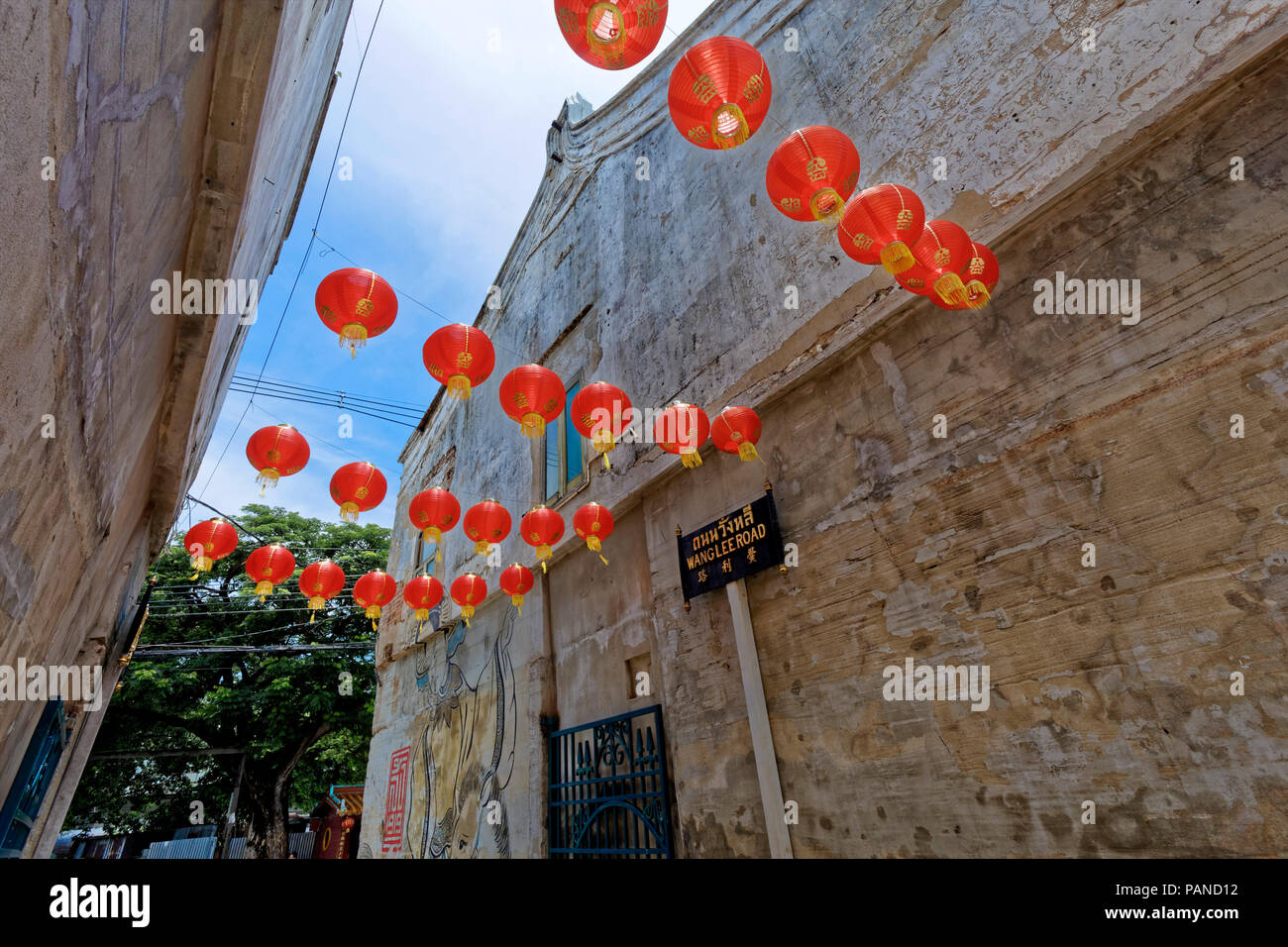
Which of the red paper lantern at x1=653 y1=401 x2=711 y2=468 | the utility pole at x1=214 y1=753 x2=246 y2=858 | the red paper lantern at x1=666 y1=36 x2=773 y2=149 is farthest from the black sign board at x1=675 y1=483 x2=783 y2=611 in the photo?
the utility pole at x1=214 y1=753 x2=246 y2=858

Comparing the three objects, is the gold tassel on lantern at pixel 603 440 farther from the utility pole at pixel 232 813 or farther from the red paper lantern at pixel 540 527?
the utility pole at pixel 232 813

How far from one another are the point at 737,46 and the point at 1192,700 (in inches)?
155

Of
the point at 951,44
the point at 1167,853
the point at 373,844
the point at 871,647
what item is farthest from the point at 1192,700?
the point at 373,844

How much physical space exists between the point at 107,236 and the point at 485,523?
4.75 meters

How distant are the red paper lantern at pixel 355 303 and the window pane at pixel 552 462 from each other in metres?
4.17

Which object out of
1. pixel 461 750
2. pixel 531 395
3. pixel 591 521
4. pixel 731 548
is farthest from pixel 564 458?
pixel 461 750

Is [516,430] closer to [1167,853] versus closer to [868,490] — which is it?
[868,490]

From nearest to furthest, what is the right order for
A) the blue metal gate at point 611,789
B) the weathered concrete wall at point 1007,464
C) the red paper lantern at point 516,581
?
the weathered concrete wall at point 1007,464 < the blue metal gate at point 611,789 < the red paper lantern at point 516,581

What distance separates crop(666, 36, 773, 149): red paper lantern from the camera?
128 inches

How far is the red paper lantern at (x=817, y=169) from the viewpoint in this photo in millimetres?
3340

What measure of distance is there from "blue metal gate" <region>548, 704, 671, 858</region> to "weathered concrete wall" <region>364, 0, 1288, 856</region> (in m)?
0.25

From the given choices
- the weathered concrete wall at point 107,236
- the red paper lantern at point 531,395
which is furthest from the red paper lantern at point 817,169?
the weathered concrete wall at point 107,236

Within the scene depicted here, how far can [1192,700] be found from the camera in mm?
2664

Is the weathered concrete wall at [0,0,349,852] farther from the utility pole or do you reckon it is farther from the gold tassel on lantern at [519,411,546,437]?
the utility pole
